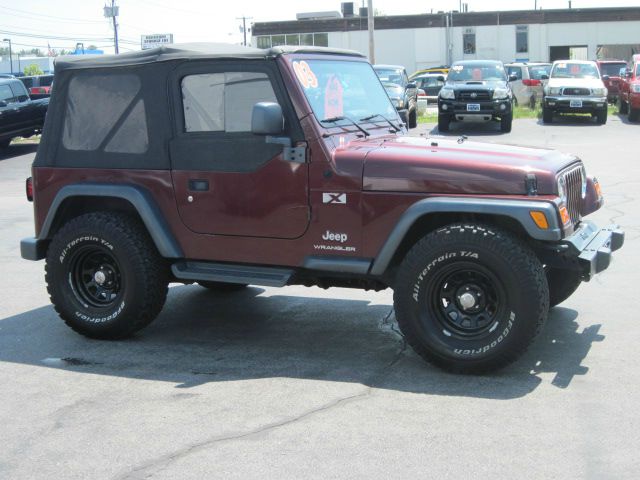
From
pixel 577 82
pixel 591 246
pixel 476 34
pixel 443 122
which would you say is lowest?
pixel 443 122

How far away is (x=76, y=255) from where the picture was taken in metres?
6.33

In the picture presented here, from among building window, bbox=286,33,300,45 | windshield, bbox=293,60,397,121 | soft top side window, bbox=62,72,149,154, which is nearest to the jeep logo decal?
windshield, bbox=293,60,397,121

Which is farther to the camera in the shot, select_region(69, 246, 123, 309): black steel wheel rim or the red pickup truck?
the red pickup truck

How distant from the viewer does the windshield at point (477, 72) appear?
76.6ft

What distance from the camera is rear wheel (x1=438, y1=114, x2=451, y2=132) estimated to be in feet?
75.4

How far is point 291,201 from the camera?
5719mm

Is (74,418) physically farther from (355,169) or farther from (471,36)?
(471,36)

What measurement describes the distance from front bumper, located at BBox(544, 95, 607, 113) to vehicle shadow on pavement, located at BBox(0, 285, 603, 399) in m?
18.8

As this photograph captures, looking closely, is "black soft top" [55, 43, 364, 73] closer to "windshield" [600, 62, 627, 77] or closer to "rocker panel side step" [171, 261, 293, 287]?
"rocker panel side step" [171, 261, 293, 287]

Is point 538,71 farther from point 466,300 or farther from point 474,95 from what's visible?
point 466,300

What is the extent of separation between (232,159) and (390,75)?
18156mm

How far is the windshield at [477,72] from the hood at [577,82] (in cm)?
227

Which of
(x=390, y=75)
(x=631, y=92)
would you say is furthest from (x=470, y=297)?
(x=631, y=92)

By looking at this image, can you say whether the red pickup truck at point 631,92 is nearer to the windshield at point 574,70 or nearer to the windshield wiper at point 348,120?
the windshield at point 574,70
